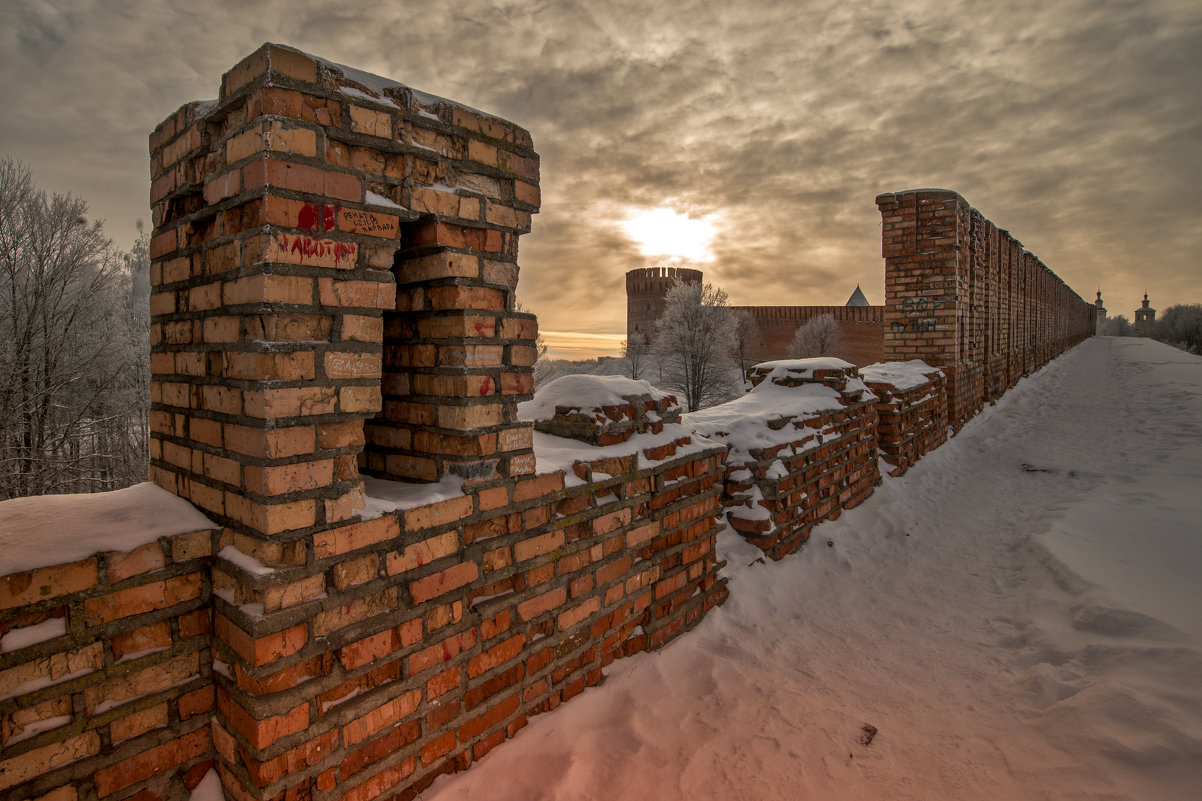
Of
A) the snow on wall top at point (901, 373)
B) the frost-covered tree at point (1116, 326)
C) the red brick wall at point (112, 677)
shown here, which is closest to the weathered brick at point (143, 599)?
the red brick wall at point (112, 677)

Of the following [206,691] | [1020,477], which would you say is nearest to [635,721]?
[206,691]

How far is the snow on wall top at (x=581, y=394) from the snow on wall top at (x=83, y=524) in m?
1.41

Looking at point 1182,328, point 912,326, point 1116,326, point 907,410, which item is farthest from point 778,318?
point 1116,326

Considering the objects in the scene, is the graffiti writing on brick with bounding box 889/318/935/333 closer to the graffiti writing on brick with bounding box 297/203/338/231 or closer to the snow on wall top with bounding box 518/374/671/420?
the snow on wall top with bounding box 518/374/671/420

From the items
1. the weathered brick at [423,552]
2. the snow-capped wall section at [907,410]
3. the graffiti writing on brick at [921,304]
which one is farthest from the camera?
the graffiti writing on brick at [921,304]

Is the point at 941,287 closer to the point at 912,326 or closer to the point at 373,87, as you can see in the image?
the point at 912,326

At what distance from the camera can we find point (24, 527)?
1.42 m

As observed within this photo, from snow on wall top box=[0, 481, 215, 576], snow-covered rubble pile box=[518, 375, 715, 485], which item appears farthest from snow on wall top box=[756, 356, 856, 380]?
snow on wall top box=[0, 481, 215, 576]

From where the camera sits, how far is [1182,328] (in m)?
57.9

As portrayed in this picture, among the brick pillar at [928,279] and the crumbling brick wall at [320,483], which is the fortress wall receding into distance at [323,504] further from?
Result: the brick pillar at [928,279]

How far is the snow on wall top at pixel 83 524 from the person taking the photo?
4.48 ft

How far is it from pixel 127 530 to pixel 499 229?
1.34m

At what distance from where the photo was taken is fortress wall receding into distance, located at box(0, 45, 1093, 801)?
145 cm

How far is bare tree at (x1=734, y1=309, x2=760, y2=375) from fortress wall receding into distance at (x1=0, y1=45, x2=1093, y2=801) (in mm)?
39478
